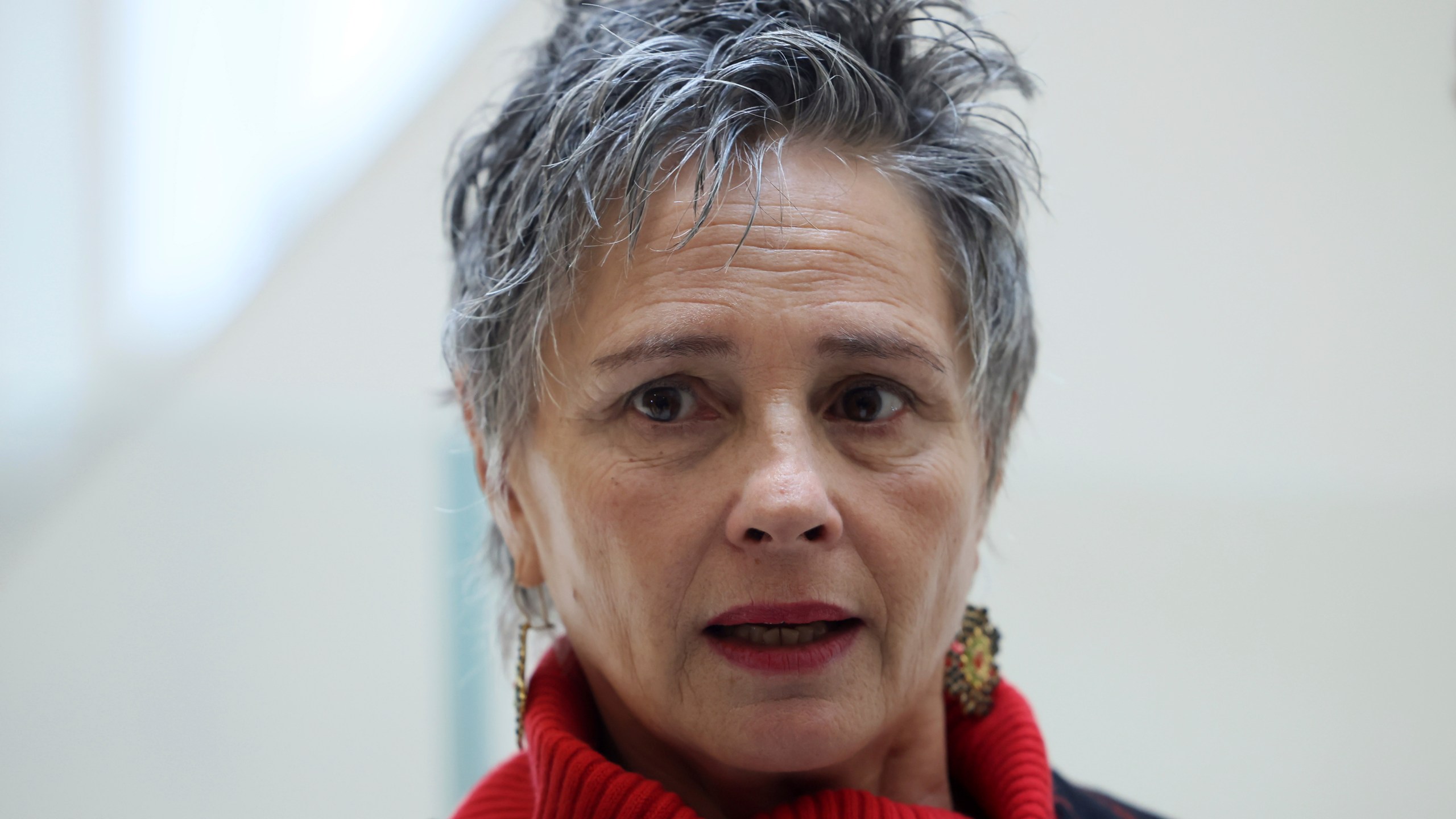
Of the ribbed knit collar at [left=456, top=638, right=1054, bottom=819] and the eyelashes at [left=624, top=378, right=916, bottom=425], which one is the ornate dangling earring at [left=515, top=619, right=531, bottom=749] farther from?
the eyelashes at [left=624, top=378, right=916, bottom=425]

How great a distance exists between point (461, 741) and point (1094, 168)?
1.87m

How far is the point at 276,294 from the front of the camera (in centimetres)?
251

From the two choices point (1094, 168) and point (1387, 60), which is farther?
point (1094, 168)

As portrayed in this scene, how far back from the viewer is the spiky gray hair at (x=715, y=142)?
1032 millimetres

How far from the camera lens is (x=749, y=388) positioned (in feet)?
→ 3.17

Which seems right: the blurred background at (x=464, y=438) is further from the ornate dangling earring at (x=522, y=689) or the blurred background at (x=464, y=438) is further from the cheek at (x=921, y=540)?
the cheek at (x=921, y=540)

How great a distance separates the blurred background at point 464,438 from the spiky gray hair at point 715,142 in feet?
3.18

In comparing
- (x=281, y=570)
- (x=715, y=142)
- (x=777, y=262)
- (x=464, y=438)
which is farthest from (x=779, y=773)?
(x=281, y=570)

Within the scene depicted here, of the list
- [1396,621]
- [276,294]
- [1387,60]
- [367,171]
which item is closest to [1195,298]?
[1387,60]

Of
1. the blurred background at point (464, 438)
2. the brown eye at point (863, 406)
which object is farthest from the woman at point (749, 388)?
the blurred background at point (464, 438)

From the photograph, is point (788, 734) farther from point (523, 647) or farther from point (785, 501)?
point (523, 647)

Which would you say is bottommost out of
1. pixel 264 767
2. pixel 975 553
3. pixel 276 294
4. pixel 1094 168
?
pixel 264 767

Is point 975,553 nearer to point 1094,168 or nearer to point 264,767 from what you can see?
point 1094,168

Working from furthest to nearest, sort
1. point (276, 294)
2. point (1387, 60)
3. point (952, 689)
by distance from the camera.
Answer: point (276, 294) → point (1387, 60) → point (952, 689)
